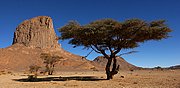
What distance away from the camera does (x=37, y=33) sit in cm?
17400

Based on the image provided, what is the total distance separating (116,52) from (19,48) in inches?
5246

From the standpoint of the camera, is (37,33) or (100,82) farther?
(37,33)

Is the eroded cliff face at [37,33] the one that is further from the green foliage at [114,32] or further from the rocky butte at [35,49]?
the green foliage at [114,32]

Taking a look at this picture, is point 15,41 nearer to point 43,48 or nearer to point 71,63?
point 43,48

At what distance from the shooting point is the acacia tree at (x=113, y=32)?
94.0 feet

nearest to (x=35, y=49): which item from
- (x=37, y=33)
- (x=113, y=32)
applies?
(x=37, y=33)

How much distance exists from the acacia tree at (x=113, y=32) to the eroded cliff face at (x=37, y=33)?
138m

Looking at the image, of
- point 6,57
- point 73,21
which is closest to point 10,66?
point 6,57

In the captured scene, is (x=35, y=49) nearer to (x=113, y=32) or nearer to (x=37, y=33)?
(x=37, y=33)

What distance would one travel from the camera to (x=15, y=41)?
172m

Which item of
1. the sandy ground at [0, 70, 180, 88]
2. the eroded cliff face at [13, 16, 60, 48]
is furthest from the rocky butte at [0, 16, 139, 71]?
the sandy ground at [0, 70, 180, 88]

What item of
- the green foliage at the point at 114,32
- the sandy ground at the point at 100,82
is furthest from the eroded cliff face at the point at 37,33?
the green foliage at the point at 114,32

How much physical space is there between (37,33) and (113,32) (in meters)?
149

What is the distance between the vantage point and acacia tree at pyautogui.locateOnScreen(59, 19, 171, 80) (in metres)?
28.7
